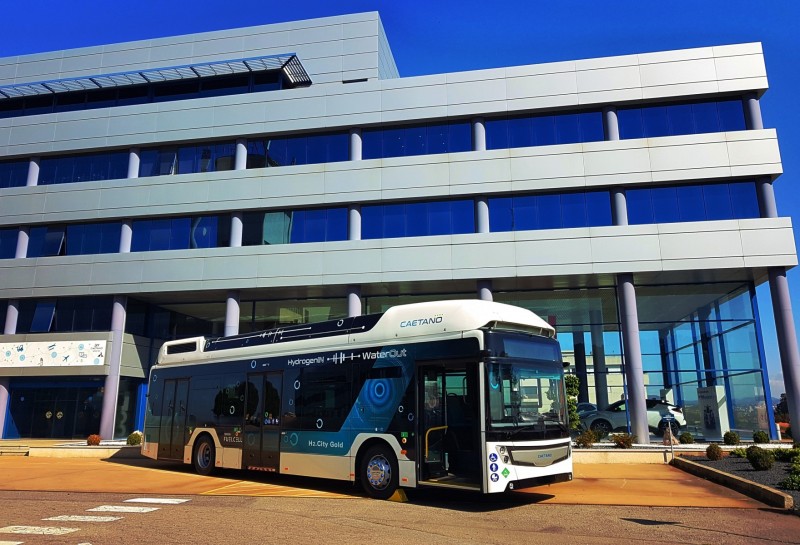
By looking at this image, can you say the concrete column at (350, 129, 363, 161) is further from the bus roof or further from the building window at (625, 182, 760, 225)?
the bus roof

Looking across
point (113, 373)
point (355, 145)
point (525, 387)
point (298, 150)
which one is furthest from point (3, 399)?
point (525, 387)

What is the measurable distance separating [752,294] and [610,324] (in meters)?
5.87

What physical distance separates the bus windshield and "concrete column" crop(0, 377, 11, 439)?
92.7ft

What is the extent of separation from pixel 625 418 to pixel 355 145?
1656 cm

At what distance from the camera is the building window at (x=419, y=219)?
25.7m

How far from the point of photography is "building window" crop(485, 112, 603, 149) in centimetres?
2567

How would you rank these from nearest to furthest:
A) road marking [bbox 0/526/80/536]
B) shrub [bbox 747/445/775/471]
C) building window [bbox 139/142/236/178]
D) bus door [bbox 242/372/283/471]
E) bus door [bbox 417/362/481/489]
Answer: road marking [bbox 0/526/80/536]
bus door [bbox 417/362/481/489]
bus door [bbox 242/372/283/471]
shrub [bbox 747/445/775/471]
building window [bbox 139/142/236/178]

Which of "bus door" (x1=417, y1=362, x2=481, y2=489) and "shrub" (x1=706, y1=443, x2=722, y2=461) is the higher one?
"bus door" (x1=417, y1=362, x2=481, y2=489)

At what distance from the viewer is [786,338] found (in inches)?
896

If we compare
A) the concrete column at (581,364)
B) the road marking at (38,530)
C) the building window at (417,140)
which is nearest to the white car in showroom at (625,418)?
the concrete column at (581,364)

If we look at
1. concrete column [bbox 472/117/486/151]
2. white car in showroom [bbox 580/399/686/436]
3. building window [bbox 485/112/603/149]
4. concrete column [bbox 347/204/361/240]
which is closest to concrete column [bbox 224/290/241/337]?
concrete column [bbox 347/204/361/240]

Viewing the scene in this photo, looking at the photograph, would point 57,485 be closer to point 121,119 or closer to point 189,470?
point 189,470

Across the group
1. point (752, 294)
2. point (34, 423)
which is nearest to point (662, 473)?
point (752, 294)

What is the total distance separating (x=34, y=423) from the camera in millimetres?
28812
